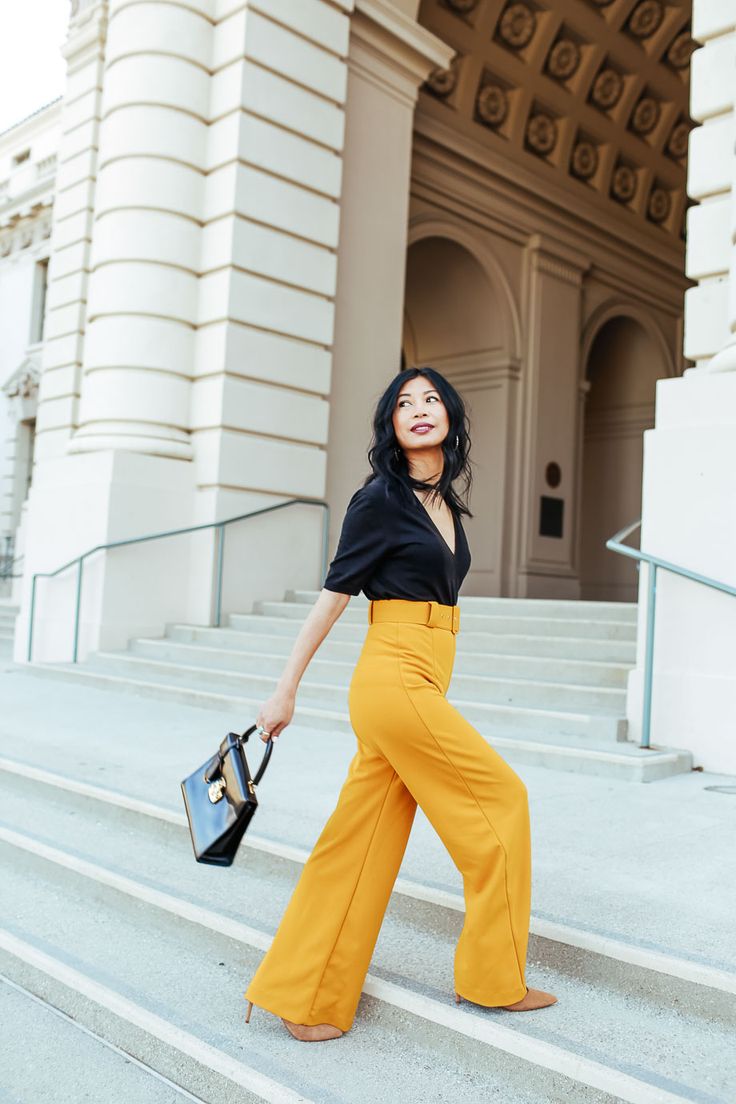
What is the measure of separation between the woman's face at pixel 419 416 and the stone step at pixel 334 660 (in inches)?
167

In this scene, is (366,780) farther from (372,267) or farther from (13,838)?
(372,267)

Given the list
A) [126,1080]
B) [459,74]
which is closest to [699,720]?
[126,1080]

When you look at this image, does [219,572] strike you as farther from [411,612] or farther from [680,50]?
[680,50]

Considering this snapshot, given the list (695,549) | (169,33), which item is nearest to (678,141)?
(169,33)

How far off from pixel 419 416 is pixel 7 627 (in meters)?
11.5

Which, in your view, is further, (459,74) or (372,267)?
(459,74)

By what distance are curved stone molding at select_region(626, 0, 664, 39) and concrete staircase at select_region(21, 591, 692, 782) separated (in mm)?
9846

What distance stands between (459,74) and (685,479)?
9.52 meters

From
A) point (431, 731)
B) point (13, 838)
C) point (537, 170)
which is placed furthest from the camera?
point (537, 170)

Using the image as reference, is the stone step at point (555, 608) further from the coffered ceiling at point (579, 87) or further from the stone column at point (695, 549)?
the coffered ceiling at point (579, 87)

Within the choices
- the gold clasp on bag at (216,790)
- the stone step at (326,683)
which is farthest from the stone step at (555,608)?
the gold clasp on bag at (216,790)

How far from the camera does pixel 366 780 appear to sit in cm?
252

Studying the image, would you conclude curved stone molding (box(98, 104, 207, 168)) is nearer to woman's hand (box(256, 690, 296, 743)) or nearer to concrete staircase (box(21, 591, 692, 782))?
concrete staircase (box(21, 591, 692, 782))

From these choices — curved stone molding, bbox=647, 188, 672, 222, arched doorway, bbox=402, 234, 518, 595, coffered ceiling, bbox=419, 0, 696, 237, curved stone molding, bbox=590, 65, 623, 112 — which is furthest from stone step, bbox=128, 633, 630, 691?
curved stone molding, bbox=647, 188, 672, 222
